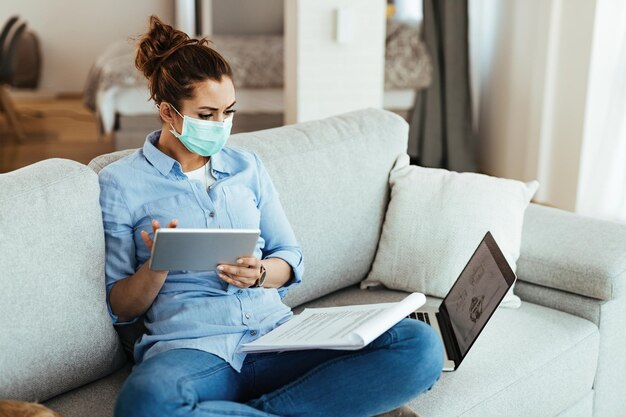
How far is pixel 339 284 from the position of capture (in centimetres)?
219

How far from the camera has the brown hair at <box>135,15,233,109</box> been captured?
5.40 ft

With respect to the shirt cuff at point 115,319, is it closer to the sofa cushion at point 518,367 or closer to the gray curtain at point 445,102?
the sofa cushion at point 518,367

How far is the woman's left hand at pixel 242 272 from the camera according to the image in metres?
1.54

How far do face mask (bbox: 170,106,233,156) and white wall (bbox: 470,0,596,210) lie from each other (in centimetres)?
277

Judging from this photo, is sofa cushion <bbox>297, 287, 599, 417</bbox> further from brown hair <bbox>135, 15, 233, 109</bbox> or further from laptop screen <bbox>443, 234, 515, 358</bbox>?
brown hair <bbox>135, 15, 233, 109</bbox>

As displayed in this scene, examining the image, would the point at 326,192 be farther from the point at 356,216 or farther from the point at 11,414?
the point at 11,414

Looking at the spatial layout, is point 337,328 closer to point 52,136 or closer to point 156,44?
point 156,44

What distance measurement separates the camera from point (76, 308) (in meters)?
1.57

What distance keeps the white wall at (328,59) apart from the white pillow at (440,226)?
4.33ft

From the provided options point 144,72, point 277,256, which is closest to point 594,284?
point 277,256

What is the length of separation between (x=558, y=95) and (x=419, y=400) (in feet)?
9.46

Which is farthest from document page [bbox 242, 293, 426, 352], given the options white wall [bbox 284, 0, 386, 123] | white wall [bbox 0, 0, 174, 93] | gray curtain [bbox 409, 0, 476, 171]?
white wall [bbox 0, 0, 174, 93]

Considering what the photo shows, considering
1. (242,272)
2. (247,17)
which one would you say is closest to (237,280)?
(242,272)

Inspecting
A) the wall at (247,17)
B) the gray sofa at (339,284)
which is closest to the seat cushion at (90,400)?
the gray sofa at (339,284)
